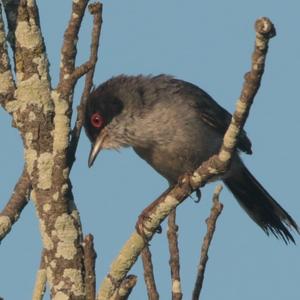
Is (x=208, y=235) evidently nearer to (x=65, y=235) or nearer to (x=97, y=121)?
(x=65, y=235)

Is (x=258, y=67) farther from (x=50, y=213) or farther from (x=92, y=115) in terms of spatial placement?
(x=92, y=115)

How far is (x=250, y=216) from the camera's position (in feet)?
29.0

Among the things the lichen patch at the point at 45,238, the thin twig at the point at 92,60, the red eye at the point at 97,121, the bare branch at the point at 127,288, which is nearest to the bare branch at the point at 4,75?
the thin twig at the point at 92,60

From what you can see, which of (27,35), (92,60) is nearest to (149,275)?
(92,60)

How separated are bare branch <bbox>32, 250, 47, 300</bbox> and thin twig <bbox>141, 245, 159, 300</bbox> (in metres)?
0.59

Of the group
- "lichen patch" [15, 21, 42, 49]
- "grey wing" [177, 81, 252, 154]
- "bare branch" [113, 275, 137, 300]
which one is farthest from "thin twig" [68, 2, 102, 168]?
"grey wing" [177, 81, 252, 154]

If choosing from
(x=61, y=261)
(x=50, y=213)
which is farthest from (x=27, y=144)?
(x=61, y=261)

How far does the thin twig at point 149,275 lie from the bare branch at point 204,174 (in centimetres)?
16

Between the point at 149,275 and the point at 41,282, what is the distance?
2.09ft

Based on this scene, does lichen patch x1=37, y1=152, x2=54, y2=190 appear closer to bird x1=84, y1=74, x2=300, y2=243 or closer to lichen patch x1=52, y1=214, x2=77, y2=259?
lichen patch x1=52, y1=214, x2=77, y2=259

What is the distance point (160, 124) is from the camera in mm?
7617

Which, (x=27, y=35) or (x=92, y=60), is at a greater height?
(x=27, y=35)

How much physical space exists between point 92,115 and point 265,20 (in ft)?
15.0

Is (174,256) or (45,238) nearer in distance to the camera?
(45,238)
